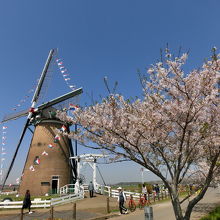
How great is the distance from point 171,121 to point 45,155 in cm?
2407

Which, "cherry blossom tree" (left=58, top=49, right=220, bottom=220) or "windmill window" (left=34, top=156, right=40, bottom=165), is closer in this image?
"cherry blossom tree" (left=58, top=49, right=220, bottom=220)

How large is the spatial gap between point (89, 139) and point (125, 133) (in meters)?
1.41

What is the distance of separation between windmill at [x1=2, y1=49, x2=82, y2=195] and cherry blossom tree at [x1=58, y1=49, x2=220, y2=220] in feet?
65.0

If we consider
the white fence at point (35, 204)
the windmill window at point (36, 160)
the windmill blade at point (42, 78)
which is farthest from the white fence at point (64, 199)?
the windmill blade at point (42, 78)

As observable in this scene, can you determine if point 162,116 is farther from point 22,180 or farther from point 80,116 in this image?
point 22,180

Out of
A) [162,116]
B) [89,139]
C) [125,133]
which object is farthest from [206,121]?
[89,139]

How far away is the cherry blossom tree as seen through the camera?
5.82 metres

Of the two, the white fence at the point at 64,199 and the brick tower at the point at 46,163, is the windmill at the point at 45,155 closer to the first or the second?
the brick tower at the point at 46,163

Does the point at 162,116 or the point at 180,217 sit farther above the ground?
the point at 162,116

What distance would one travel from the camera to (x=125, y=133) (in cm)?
634

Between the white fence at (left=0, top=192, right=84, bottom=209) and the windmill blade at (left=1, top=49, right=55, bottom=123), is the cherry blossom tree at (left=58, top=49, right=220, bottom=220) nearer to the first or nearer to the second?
the white fence at (left=0, top=192, right=84, bottom=209)

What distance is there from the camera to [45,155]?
27828 millimetres

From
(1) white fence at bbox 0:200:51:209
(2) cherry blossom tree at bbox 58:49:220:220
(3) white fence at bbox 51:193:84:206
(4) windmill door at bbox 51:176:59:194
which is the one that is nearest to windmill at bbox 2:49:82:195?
(4) windmill door at bbox 51:176:59:194

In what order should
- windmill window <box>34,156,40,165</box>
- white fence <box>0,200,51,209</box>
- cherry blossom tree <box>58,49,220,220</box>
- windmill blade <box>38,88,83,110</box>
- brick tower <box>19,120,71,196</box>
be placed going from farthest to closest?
windmill blade <box>38,88,83,110</box> → windmill window <box>34,156,40,165</box> → brick tower <box>19,120,71,196</box> → white fence <box>0,200,51,209</box> → cherry blossom tree <box>58,49,220,220</box>
